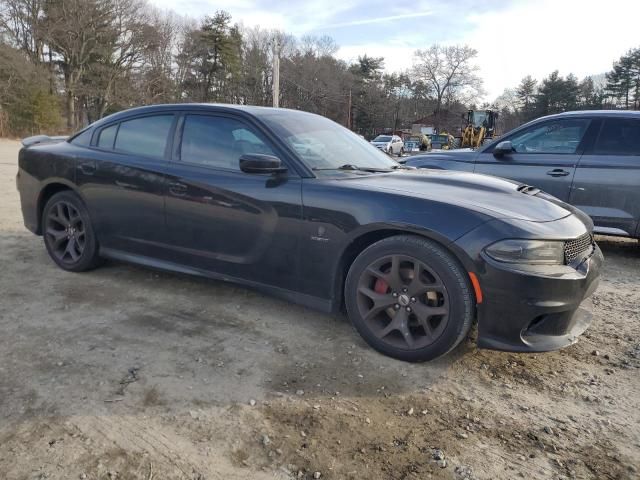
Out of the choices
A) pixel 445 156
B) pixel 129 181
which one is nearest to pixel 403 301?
pixel 129 181

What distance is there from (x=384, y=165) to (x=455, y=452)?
2.32 meters

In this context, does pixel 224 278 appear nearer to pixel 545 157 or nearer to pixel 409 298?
pixel 409 298

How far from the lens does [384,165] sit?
386cm

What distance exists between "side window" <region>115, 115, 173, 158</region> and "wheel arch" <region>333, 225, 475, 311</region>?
5.76 ft

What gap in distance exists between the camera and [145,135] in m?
3.97

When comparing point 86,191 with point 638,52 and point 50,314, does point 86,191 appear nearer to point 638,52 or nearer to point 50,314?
point 50,314

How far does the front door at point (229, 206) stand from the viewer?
10.6 ft

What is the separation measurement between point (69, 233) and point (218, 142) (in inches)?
71.4

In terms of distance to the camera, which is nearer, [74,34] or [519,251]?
[519,251]

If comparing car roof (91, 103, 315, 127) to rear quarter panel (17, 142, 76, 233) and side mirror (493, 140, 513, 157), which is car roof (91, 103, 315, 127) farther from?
side mirror (493, 140, 513, 157)

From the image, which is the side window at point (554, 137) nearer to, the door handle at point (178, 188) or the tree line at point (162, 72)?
the door handle at point (178, 188)

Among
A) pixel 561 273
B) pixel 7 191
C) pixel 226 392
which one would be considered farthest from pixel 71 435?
pixel 7 191

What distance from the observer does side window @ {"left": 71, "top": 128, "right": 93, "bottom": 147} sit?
4.32 metres

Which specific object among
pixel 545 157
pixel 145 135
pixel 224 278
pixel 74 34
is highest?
pixel 74 34
